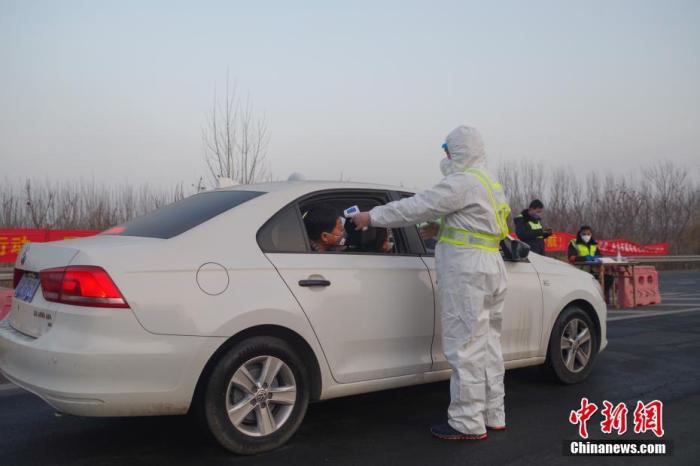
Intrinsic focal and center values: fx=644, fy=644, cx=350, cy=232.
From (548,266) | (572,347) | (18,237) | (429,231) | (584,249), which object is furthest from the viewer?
(18,237)

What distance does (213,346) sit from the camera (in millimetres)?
3525

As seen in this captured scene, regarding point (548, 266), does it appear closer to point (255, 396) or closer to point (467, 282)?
point (467, 282)

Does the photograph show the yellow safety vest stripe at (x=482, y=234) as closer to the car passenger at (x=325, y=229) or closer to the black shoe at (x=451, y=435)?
the car passenger at (x=325, y=229)

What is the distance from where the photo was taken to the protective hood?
429cm

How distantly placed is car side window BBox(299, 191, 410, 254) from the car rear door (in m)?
0.01

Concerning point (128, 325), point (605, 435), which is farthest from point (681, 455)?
point (128, 325)

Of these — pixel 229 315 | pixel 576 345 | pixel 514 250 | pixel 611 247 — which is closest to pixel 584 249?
pixel 576 345

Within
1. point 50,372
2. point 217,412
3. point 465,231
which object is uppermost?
point 465,231

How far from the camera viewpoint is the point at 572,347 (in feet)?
18.1

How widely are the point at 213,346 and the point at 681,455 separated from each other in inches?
111

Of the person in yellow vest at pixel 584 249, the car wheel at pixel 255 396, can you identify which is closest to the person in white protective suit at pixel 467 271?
the car wheel at pixel 255 396

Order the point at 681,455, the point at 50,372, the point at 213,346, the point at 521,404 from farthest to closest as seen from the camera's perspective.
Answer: the point at 521,404 < the point at 681,455 < the point at 213,346 < the point at 50,372

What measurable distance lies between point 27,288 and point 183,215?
100 cm

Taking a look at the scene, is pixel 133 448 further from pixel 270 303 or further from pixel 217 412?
pixel 270 303
